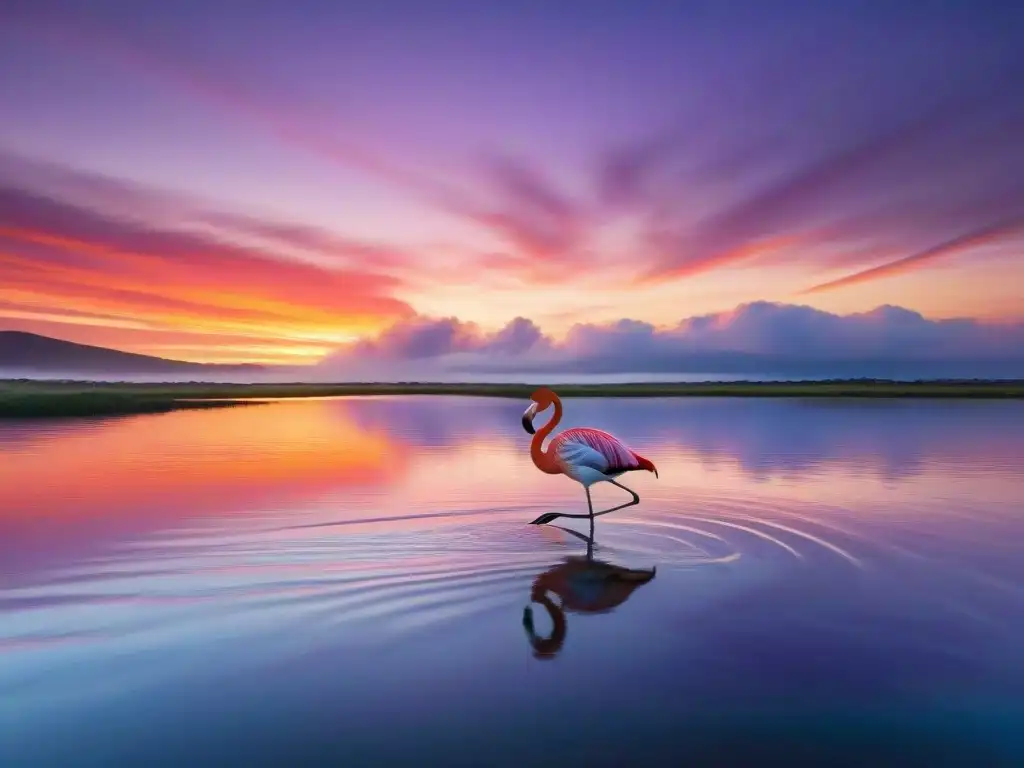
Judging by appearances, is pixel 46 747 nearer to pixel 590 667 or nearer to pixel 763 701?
pixel 590 667

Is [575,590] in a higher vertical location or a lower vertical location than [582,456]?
lower

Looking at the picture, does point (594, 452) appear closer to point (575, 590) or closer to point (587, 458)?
point (587, 458)

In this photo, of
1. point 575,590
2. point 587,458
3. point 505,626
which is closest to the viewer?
point 505,626

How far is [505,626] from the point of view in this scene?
5992 mm

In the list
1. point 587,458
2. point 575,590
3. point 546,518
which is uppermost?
point 587,458

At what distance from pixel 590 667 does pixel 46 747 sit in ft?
12.7

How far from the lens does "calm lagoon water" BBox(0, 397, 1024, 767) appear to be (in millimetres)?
4254

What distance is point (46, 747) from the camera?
416cm

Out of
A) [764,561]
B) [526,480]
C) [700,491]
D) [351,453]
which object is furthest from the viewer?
[351,453]

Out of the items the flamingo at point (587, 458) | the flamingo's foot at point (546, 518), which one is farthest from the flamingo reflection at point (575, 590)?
the flamingo at point (587, 458)

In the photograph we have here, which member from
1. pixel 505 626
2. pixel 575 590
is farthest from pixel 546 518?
pixel 505 626

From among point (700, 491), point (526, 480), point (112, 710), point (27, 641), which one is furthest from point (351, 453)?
point (112, 710)

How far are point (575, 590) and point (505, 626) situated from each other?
1346mm

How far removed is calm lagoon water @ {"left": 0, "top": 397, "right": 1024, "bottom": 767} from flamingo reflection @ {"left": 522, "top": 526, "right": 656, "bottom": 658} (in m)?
0.04
